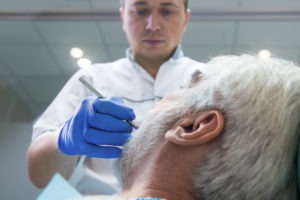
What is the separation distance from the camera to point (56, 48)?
9.84ft

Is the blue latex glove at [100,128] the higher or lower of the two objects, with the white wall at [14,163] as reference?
higher

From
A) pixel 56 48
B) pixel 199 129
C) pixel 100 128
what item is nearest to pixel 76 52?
pixel 56 48

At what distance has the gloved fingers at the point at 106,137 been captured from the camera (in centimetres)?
111

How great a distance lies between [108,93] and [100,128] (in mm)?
450

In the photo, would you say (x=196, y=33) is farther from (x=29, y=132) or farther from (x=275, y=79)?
(x=275, y=79)

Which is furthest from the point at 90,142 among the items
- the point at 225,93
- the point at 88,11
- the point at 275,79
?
the point at 88,11

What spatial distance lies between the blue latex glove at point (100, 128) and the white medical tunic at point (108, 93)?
0.83ft

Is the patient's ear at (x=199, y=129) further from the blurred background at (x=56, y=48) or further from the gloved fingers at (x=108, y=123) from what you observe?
the blurred background at (x=56, y=48)

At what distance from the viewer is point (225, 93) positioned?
3.10 ft

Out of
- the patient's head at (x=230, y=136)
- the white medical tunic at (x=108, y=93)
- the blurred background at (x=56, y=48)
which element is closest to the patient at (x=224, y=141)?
the patient's head at (x=230, y=136)

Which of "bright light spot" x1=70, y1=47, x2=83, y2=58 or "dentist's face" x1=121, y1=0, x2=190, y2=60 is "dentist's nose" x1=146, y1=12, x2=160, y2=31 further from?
"bright light spot" x1=70, y1=47, x2=83, y2=58

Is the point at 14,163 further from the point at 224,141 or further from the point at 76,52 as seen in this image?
the point at 224,141

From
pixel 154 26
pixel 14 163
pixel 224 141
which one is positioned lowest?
pixel 14 163

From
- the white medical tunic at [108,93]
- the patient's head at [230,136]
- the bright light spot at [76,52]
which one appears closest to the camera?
the patient's head at [230,136]
